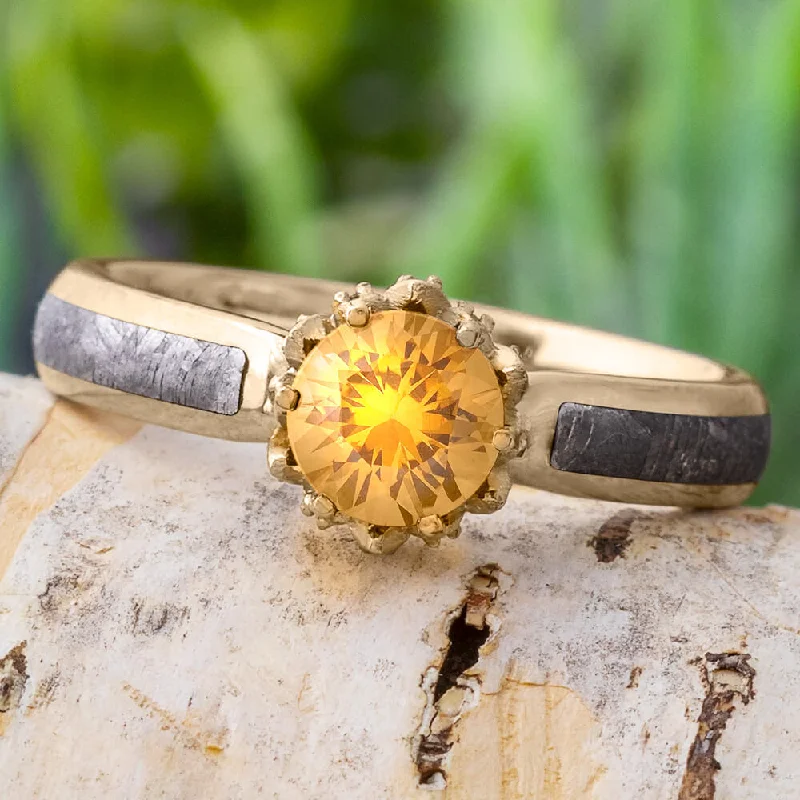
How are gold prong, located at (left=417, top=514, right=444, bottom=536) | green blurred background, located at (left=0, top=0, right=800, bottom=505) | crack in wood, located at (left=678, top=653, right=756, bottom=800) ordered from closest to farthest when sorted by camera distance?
1. crack in wood, located at (left=678, top=653, right=756, bottom=800)
2. gold prong, located at (left=417, top=514, right=444, bottom=536)
3. green blurred background, located at (left=0, top=0, right=800, bottom=505)

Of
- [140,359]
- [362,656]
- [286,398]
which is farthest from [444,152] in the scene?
[362,656]

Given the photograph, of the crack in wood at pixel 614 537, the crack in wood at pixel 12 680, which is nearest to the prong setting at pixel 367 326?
the crack in wood at pixel 614 537

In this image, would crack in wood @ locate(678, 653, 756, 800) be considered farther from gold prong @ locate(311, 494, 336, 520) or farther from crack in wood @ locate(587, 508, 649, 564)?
gold prong @ locate(311, 494, 336, 520)

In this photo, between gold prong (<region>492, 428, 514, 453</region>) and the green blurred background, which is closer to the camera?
gold prong (<region>492, 428, 514, 453</region>)

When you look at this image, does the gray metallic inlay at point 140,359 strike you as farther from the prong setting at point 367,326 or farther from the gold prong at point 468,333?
the gold prong at point 468,333

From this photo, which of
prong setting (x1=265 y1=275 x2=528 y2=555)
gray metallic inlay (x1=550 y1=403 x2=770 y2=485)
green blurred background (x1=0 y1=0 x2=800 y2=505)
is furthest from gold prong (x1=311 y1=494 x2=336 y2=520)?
green blurred background (x1=0 y1=0 x2=800 y2=505)

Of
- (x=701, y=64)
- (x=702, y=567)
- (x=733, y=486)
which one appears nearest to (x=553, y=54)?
(x=701, y=64)
